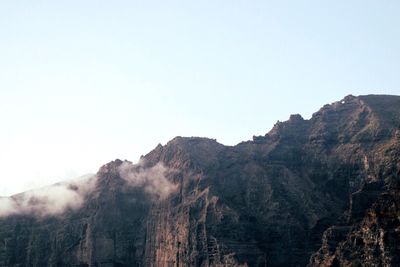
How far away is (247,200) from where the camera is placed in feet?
573

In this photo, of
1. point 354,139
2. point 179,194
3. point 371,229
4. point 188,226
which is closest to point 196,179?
point 179,194

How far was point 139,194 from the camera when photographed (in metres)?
200

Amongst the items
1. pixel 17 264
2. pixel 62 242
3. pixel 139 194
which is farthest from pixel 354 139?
pixel 17 264

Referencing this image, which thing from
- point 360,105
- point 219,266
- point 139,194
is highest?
point 360,105

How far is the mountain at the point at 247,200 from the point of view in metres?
157

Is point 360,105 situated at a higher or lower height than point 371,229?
higher

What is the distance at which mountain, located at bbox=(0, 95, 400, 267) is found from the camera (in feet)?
515

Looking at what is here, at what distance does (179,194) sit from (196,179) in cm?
682

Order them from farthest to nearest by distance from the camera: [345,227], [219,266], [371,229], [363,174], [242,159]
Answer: [242,159] → [363,174] → [219,266] → [345,227] → [371,229]

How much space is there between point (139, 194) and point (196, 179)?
26373mm

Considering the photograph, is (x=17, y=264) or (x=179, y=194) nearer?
(x=179, y=194)

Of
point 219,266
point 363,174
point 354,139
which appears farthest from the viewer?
point 354,139

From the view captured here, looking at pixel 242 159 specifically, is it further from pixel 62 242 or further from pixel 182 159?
pixel 62 242

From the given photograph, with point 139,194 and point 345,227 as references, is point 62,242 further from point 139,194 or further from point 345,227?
point 345,227
